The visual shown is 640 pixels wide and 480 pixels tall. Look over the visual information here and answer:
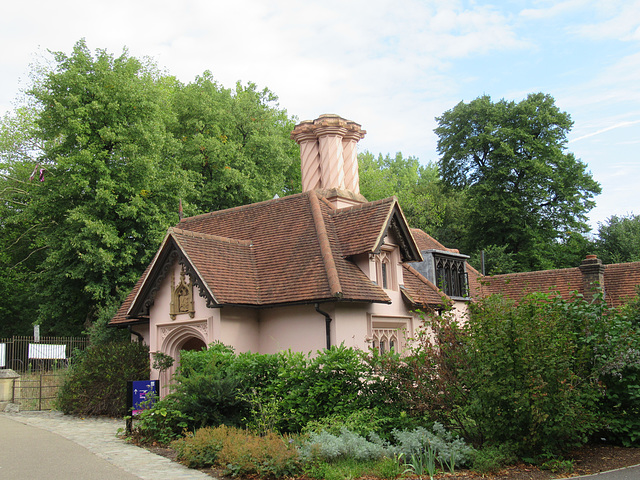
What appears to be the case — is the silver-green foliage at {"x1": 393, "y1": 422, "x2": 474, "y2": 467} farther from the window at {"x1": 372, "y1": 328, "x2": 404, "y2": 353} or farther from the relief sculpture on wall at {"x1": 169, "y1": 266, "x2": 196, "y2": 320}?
the relief sculpture on wall at {"x1": 169, "y1": 266, "x2": 196, "y2": 320}

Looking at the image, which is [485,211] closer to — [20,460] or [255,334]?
[255,334]

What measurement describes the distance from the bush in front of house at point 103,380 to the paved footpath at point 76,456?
7.97 ft

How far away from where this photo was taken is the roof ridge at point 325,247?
52.9ft

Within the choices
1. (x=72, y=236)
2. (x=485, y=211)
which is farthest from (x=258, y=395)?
(x=485, y=211)

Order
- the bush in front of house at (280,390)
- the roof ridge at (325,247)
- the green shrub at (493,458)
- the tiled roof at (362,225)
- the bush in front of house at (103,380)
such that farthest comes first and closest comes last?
the bush in front of house at (103,380) → the tiled roof at (362,225) → the roof ridge at (325,247) → the bush in front of house at (280,390) → the green shrub at (493,458)

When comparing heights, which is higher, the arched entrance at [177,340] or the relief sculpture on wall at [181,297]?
the relief sculpture on wall at [181,297]

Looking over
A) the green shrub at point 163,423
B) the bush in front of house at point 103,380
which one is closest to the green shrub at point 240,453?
the green shrub at point 163,423

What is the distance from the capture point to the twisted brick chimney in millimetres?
23328

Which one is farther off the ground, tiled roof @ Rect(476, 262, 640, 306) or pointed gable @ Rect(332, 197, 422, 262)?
pointed gable @ Rect(332, 197, 422, 262)

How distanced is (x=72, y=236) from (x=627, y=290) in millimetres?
26144

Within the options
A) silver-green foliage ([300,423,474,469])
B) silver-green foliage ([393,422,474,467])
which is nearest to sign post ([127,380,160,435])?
silver-green foliage ([300,423,474,469])

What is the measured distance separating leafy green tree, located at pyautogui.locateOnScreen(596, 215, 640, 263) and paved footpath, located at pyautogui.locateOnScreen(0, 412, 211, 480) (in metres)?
34.3

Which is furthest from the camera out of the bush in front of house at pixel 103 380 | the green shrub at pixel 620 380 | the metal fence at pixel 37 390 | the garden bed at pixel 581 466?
the metal fence at pixel 37 390

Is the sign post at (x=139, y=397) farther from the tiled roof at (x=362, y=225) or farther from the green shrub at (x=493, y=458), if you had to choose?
the green shrub at (x=493, y=458)
